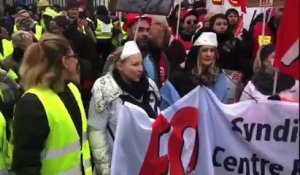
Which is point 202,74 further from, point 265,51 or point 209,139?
point 209,139

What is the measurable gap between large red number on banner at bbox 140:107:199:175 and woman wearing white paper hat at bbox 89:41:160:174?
22.1 inches

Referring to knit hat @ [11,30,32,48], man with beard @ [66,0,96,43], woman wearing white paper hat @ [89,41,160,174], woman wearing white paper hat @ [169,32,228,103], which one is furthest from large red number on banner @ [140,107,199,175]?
man with beard @ [66,0,96,43]

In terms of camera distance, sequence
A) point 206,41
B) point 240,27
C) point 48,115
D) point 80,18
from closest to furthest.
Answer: point 48,115 → point 206,41 → point 240,27 → point 80,18

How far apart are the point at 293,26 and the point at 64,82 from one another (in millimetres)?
1580

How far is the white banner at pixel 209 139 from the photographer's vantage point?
11.4 feet

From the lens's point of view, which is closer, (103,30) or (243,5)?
(243,5)

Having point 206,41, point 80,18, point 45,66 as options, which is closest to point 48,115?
point 45,66

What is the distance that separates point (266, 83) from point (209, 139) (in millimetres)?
1104

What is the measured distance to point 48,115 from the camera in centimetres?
349

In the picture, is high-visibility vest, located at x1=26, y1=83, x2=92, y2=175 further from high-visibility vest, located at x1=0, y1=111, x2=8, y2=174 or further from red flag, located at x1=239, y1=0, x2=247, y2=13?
red flag, located at x1=239, y1=0, x2=247, y2=13

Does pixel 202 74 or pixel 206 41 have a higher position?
pixel 206 41

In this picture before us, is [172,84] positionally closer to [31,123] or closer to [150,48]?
[150,48]

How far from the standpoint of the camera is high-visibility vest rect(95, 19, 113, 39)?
466 inches

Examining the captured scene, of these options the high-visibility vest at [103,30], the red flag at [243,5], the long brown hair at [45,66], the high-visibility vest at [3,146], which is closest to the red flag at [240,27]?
the red flag at [243,5]
